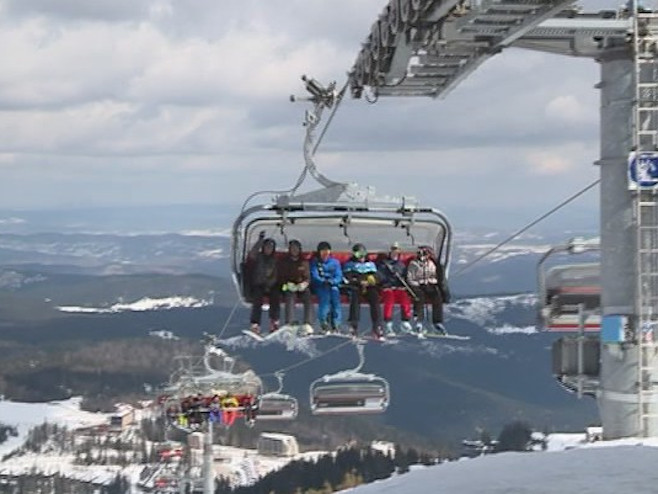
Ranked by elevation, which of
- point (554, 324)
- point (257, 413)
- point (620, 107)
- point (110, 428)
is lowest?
point (110, 428)

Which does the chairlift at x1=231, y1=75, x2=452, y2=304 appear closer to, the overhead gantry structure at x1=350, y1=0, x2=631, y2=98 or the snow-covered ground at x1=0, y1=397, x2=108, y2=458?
the overhead gantry structure at x1=350, y1=0, x2=631, y2=98

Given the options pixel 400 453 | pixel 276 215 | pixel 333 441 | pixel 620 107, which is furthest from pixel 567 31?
pixel 333 441

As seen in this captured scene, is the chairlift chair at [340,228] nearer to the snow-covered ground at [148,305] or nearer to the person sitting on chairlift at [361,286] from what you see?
the person sitting on chairlift at [361,286]

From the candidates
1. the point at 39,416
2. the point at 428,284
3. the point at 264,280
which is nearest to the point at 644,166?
the point at 428,284

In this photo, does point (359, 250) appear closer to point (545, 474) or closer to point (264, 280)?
point (264, 280)

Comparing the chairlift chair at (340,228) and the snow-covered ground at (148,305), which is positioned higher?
the chairlift chair at (340,228)

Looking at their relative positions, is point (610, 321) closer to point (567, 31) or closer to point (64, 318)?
point (567, 31)

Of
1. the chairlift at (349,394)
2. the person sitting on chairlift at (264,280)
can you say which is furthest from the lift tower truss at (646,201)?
the person sitting on chairlift at (264,280)
